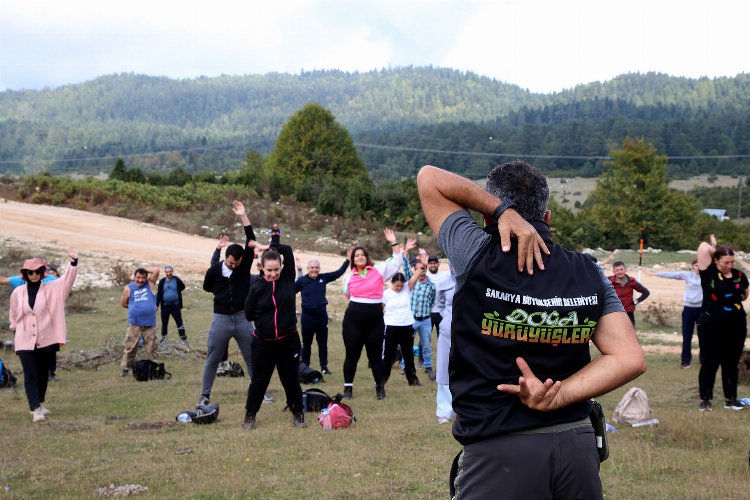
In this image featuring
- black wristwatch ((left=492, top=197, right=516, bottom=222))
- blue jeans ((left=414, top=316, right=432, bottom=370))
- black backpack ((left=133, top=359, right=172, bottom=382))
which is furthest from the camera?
blue jeans ((left=414, top=316, right=432, bottom=370))

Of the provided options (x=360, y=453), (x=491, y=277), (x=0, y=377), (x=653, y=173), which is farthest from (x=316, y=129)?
(x=491, y=277)

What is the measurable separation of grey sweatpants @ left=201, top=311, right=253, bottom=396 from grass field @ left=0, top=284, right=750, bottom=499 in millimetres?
520

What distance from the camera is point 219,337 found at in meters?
9.79

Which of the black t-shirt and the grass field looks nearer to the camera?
the grass field

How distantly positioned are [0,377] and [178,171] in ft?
150

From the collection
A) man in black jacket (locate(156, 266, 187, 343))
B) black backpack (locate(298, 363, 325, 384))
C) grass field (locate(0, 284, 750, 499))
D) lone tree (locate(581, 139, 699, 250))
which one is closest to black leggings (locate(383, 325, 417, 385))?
grass field (locate(0, 284, 750, 499))

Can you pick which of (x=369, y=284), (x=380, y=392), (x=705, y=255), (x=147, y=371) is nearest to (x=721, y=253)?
(x=705, y=255)

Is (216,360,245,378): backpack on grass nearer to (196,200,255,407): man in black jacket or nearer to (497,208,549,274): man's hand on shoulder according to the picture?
A: (196,200,255,407): man in black jacket

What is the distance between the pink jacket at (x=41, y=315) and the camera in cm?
944

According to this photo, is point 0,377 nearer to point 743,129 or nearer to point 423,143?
point 423,143

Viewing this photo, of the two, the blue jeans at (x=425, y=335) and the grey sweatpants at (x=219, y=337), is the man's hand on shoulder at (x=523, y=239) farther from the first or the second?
the blue jeans at (x=425, y=335)

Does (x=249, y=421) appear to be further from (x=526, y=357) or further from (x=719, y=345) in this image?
(x=526, y=357)

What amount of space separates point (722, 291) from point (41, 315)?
813 cm

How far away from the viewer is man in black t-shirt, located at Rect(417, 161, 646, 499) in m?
2.73
